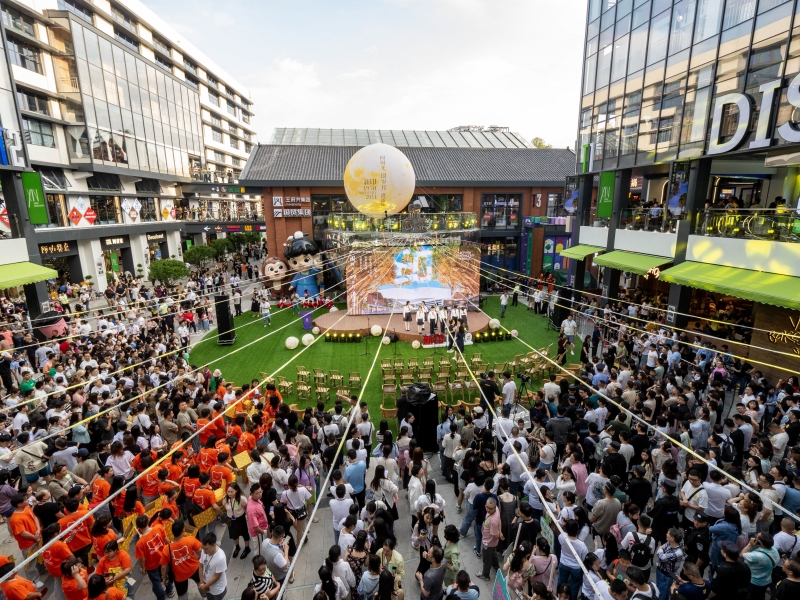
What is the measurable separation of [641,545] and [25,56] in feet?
117

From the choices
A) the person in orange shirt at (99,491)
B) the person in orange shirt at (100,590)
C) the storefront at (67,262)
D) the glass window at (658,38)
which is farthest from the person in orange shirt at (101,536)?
the storefront at (67,262)

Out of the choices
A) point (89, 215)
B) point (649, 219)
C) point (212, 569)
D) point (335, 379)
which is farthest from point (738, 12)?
point (89, 215)

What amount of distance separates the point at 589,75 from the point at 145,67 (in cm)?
3318

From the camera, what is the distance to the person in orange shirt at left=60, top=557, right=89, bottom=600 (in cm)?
460

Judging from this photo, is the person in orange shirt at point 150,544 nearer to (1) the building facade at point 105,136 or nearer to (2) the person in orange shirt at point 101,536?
(2) the person in orange shirt at point 101,536

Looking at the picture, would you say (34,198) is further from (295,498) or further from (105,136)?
(105,136)

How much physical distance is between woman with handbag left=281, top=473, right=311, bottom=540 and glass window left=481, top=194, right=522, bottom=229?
2534 cm

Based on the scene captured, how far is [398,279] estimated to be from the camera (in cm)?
1961

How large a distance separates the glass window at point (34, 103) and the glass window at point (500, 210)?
27779 millimetres

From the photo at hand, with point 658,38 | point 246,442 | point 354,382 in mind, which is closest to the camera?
point 246,442

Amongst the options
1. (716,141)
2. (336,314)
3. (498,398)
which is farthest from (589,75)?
(498,398)

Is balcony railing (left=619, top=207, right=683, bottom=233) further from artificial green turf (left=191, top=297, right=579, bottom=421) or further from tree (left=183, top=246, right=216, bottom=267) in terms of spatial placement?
tree (left=183, top=246, right=216, bottom=267)

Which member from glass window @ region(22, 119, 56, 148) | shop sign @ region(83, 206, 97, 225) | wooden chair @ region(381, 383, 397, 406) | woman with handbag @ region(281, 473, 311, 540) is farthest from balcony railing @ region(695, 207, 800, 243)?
glass window @ region(22, 119, 56, 148)

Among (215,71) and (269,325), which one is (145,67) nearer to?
(215,71)
